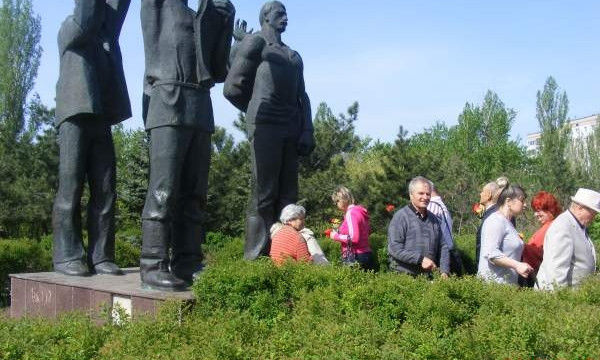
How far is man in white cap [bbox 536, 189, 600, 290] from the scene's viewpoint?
4.80 m

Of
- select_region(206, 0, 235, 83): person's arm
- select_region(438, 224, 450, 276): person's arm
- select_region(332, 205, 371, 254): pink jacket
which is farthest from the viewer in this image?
select_region(332, 205, 371, 254): pink jacket

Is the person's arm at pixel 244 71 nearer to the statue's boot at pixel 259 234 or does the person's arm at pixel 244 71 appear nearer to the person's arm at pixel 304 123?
the person's arm at pixel 304 123

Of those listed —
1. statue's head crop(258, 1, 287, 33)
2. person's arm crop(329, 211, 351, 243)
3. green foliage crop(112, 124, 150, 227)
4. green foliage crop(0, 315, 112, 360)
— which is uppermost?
statue's head crop(258, 1, 287, 33)

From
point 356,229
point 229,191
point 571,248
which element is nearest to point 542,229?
point 571,248

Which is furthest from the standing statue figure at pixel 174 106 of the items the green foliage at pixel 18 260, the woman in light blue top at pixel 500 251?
the green foliage at pixel 18 260

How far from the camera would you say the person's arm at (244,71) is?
754cm

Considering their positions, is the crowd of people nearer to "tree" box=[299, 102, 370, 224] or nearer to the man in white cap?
the man in white cap

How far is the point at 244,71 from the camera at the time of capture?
299 inches

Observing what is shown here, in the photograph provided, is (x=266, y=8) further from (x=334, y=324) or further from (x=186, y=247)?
(x=334, y=324)

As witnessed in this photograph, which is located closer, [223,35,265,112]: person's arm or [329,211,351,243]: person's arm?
[223,35,265,112]: person's arm

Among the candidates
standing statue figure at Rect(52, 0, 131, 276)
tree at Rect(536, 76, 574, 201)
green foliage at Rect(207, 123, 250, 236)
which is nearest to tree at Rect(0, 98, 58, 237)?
green foliage at Rect(207, 123, 250, 236)

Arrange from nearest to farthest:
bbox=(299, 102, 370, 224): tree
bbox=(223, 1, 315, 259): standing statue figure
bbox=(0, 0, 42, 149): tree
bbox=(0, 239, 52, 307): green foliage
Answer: bbox=(223, 1, 315, 259): standing statue figure
bbox=(0, 239, 52, 307): green foliage
bbox=(299, 102, 370, 224): tree
bbox=(0, 0, 42, 149): tree

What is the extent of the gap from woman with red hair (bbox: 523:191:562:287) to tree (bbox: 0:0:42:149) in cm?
3157

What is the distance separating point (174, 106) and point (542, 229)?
3.38 metres
